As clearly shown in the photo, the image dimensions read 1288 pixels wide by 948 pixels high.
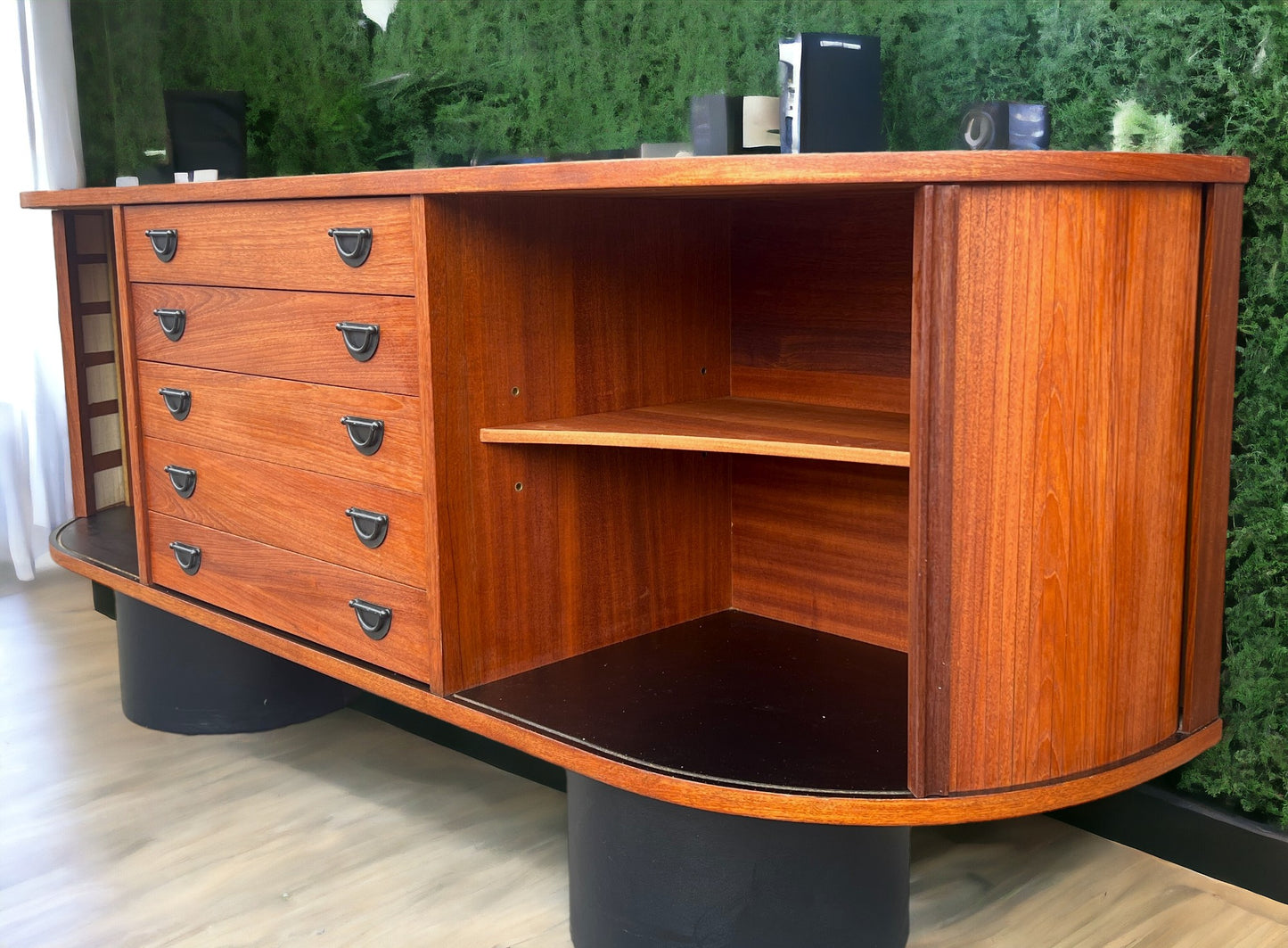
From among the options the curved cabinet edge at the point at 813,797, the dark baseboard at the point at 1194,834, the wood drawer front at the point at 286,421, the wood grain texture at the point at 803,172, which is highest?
the wood grain texture at the point at 803,172

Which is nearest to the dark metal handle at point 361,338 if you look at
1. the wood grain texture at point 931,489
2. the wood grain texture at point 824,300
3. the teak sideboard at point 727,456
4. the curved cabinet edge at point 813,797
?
the teak sideboard at point 727,456

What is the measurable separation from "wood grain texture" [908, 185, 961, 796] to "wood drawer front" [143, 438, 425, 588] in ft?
2.19

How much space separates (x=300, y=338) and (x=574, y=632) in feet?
1.88

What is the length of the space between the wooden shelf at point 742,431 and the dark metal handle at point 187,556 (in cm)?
75

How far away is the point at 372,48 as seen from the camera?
2.67m

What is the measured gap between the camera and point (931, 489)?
4.27 feet

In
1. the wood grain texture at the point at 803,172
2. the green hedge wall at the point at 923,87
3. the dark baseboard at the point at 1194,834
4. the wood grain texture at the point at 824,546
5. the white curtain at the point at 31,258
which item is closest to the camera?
the wood grain texture at the point at 803,172

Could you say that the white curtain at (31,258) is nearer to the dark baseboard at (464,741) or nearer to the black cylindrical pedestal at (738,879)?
the dark baseboard at (464,741)

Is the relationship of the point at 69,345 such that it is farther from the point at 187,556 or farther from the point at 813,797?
the point at 813,797

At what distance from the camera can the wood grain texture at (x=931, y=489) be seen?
4.11ft

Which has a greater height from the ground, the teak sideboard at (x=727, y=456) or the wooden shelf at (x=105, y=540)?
the teak sideboard at (x=727, y=456)

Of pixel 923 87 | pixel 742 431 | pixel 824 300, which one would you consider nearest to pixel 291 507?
pixel 742 431

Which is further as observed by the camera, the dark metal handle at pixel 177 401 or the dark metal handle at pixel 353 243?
the dark metal handle at pixel 177 401

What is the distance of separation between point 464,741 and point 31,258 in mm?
2055
